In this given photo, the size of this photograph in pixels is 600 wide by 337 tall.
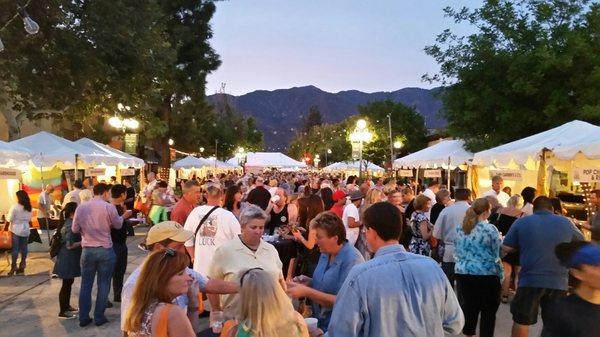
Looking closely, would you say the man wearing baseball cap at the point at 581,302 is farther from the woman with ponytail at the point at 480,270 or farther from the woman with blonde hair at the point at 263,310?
the woman with ponytail at the point at 480,270

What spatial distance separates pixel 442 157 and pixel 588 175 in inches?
364

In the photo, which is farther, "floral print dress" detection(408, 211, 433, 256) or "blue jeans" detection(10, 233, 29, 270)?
"blue jeans" detection(10, 233, 29, 270)

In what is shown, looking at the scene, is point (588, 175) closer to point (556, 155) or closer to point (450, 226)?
point (556, 155)

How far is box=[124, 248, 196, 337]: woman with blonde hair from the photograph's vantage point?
8.89 feet

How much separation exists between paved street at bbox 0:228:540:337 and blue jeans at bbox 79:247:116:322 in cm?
21

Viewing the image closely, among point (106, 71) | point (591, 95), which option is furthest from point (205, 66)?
point (591, 95)

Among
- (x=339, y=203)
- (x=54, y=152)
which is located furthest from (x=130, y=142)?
(x=339, y=203)

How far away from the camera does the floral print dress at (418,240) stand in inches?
306

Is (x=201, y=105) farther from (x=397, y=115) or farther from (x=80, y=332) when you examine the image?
(x=80, y=332)

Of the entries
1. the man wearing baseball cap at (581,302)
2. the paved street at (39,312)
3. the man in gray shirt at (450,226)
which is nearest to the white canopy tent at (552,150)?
the paved street at (39,312)

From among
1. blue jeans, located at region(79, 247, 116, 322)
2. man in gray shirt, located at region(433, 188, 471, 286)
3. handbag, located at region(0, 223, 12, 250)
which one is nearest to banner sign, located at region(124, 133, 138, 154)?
handbag, located at region(0, 223, 12, 250)

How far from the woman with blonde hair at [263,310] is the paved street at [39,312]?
479cm

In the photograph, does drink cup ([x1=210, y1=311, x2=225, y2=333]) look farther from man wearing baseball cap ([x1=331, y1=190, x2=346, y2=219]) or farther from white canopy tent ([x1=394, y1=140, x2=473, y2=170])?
white canopy tent ([x1=394, y1=140, x2=473, y2=170])

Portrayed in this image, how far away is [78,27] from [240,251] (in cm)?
1471
